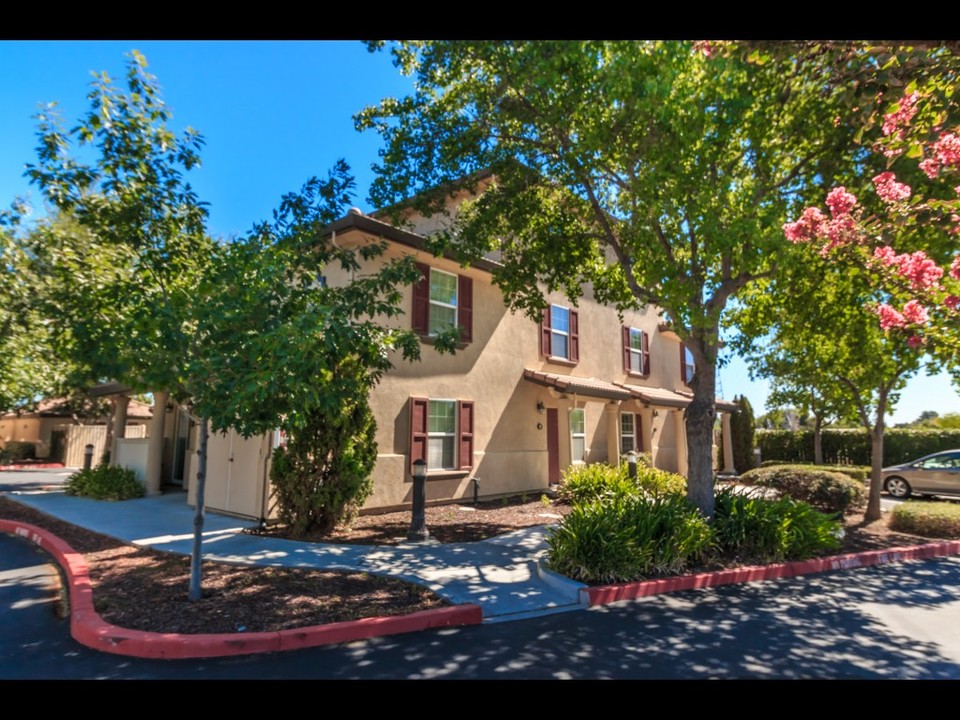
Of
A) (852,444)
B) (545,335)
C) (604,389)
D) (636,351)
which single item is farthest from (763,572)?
(852,444)

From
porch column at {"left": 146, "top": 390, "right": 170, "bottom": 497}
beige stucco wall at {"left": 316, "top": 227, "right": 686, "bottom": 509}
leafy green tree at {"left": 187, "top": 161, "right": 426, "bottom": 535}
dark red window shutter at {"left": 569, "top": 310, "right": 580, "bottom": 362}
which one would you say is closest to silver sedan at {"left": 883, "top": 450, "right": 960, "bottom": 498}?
beige stucco wall at {"left": 316, "top": 227, "right": 686, "bottom": 509}

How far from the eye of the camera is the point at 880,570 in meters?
8.15

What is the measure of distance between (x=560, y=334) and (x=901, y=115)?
11.2 meters

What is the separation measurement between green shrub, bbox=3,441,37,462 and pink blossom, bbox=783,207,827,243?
1372 inches

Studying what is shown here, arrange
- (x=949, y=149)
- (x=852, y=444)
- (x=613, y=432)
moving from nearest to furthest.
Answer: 1. (x=949, y=149)
2. (x=613, y=432)
3. (x=852, y=444)

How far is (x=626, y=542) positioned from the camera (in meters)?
6.89

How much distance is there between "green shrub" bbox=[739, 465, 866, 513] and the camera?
11.6m

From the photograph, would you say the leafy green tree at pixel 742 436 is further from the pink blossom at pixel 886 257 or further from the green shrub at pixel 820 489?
the pink blossom at pixel 886 257

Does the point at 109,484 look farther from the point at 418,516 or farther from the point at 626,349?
the point at 626,349

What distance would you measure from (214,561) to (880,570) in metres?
9.54

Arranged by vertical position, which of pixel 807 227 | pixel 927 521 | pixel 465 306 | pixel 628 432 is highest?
pixel 465 306

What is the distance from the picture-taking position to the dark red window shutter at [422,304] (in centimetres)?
1191

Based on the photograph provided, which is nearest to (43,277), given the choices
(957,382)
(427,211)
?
(427,211)

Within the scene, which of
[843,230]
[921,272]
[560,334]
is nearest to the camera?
[921,272]
